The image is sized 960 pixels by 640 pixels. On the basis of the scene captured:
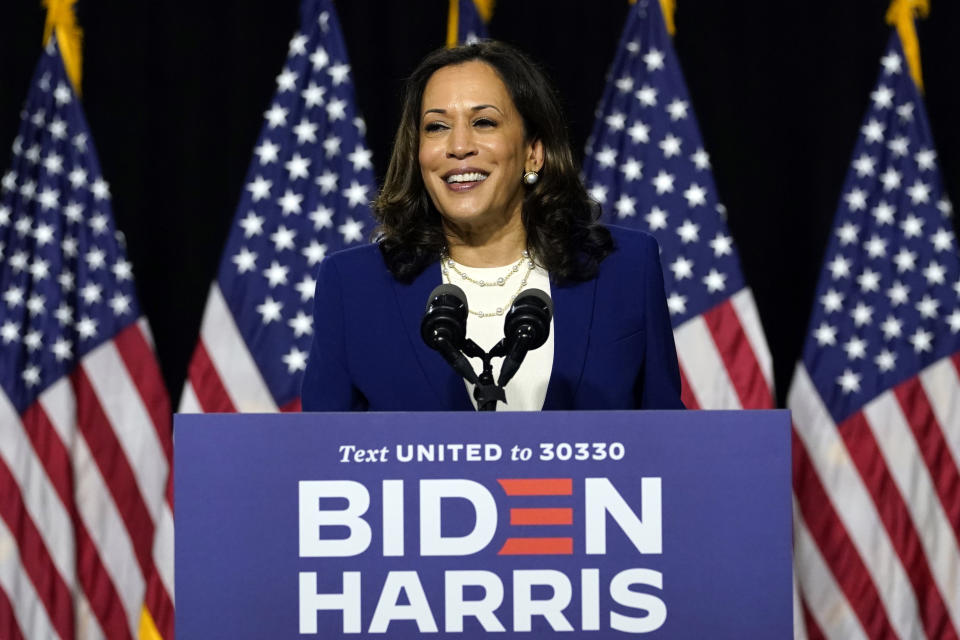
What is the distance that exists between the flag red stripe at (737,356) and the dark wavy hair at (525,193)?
196 cm

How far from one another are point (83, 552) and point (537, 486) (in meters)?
3.13

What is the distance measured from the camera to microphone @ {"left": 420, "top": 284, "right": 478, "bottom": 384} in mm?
1405

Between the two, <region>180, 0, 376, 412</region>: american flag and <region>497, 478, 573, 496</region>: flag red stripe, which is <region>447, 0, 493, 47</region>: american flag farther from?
<region>497, 478, 573, 496</region>: flag red stripe

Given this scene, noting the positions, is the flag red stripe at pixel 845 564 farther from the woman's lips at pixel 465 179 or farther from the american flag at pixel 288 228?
the woman's lips at pixel 465 179

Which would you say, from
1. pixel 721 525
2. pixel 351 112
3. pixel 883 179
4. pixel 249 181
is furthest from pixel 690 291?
pixel 721 525

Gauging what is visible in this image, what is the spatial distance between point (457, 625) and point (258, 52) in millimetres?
3316

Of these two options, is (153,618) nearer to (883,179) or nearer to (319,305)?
(319,305)

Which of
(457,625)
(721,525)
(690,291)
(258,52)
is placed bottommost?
(457,625)

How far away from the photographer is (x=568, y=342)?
179 cm

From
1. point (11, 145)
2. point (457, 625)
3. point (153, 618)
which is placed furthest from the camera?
point (11, 145)

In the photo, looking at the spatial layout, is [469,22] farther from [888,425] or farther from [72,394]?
[888,425]

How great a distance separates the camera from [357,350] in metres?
1.82

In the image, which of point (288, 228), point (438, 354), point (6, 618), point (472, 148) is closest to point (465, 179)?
point (472, 148)

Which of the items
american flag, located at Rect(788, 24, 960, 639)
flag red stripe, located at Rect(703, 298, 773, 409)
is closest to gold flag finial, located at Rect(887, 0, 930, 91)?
american flag, located at Rect(788, 24, 960, 639)
